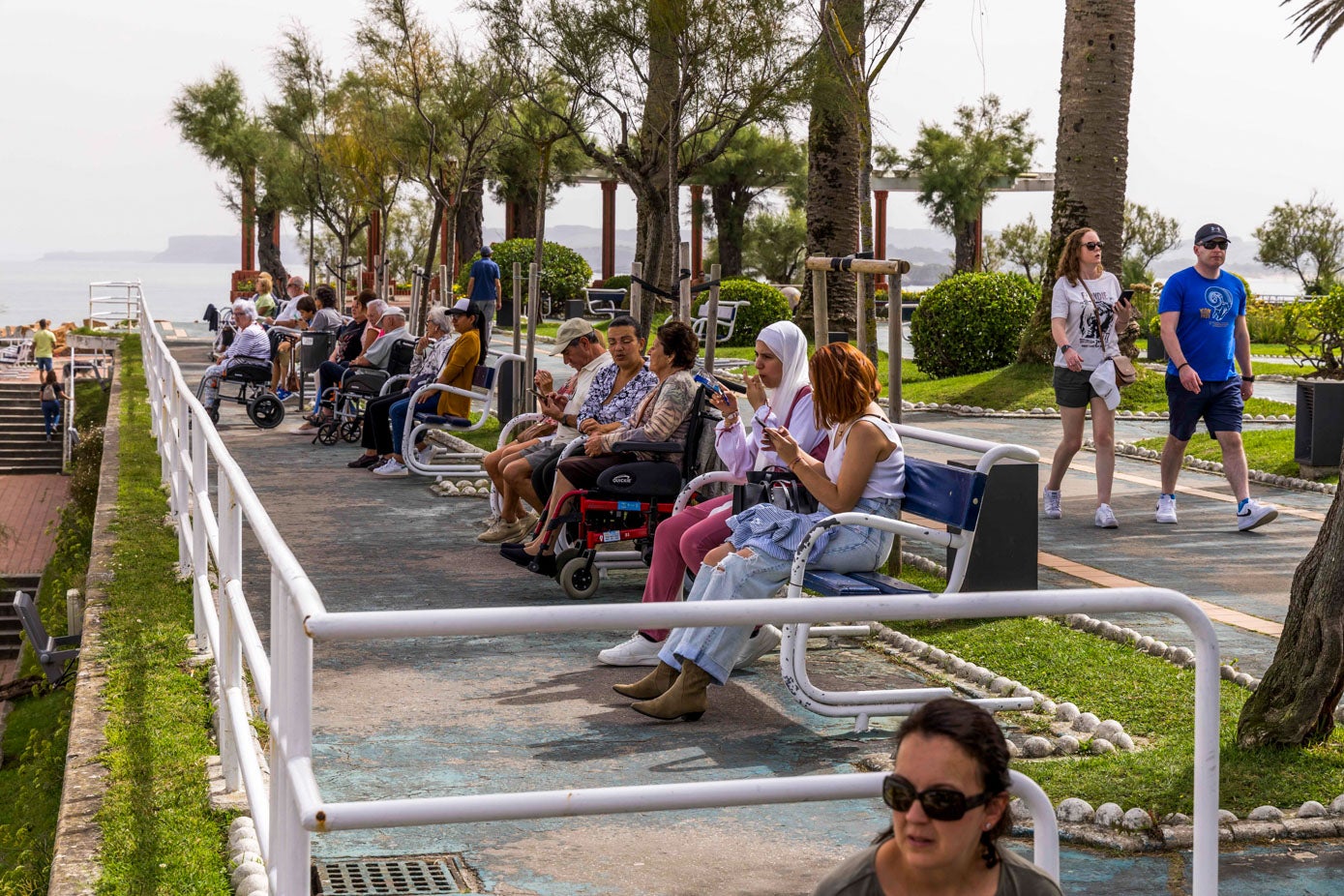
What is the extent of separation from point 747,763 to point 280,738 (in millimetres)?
2475

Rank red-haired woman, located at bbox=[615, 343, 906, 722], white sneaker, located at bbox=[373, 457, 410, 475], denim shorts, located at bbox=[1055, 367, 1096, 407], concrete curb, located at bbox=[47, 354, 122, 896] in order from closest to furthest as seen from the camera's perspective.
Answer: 1. concrete curb, located at bbox=[47, 354, 122, 896]
2. red-haired woman, located at bbox=[615, 343, 906, 722]
3. denim shorts, located at bbox=[1055, 367, 1096, 407]
4. white sneaker, located at bbox=[373, 457, 410, 475]

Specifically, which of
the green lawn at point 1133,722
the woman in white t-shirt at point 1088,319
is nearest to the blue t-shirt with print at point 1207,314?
the woman in white t-shirt at point 1088,319

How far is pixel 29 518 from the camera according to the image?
39.4 m

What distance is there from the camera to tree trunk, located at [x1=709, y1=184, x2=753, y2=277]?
144 feet

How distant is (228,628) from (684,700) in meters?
1.53

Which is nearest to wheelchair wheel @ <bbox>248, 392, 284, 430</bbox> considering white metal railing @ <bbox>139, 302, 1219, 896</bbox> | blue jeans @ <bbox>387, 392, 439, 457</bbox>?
blue jeans @ <bbox>387, 392, 439, 457</bbox>

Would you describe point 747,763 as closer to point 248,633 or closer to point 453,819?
point 248,633

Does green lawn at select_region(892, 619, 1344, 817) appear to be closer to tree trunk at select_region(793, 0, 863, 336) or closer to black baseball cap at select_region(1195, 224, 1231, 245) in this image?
black baseball cap at select_region(1195, 224, 1231, 245)

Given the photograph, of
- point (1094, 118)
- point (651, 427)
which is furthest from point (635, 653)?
point (1094, 118)

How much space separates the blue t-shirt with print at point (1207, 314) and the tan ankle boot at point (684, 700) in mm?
4849

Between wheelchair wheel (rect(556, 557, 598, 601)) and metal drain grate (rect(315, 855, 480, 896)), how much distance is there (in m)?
3.47

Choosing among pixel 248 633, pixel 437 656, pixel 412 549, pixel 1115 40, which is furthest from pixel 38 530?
pixel 248 633

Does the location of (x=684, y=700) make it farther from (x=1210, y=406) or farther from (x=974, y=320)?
(x=974, y=320)

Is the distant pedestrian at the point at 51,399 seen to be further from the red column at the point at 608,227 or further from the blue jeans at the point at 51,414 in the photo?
the red column at the point at 608,227
